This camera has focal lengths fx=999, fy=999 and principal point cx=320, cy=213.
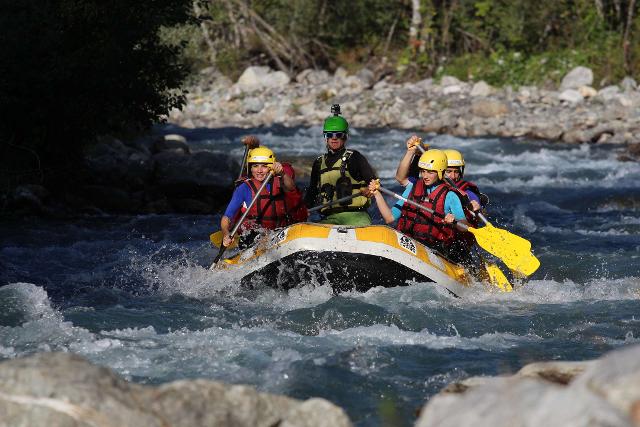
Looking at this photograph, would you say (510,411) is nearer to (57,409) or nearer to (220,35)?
(57,409)

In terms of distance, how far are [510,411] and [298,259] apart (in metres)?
4.97

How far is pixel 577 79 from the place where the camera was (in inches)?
917

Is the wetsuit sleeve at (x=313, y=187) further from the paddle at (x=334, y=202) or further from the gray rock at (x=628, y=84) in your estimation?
the gray rock at (x=628, y=84)

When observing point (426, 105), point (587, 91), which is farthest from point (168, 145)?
point (587, 91)

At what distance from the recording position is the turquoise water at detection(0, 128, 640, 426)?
18.6 ft

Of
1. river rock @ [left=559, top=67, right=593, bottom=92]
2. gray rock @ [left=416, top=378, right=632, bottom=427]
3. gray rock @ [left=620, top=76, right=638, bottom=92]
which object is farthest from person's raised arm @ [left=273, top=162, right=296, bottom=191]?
river rock @ [left=559, top=67, right=593, bottom=92]

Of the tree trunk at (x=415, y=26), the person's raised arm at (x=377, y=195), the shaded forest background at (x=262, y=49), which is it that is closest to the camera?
the person's raised arm at (x=377, y=195)

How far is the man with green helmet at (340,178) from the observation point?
27.7 feet

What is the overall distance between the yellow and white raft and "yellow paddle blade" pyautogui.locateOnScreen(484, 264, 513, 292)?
0.55m

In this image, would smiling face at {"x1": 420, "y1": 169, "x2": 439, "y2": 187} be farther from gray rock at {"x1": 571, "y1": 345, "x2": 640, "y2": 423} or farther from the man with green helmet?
gray rock at {"x1": 571, "y1": 345, "x2": 640, "y2": 423}

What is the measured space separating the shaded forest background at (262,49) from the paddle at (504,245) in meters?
4.52

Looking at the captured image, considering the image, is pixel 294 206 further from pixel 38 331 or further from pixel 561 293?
pixel 38 331

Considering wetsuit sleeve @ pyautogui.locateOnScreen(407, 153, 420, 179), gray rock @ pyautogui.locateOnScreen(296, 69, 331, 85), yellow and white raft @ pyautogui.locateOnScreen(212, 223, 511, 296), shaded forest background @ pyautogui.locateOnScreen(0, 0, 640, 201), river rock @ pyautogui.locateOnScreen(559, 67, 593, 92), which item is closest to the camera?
yellow and white raft @ pyautogui.locateOnScreen(212, 223, 511, 296)

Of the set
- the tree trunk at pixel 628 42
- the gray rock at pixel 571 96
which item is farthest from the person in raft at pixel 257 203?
the tree trunk at pixel 628 42
